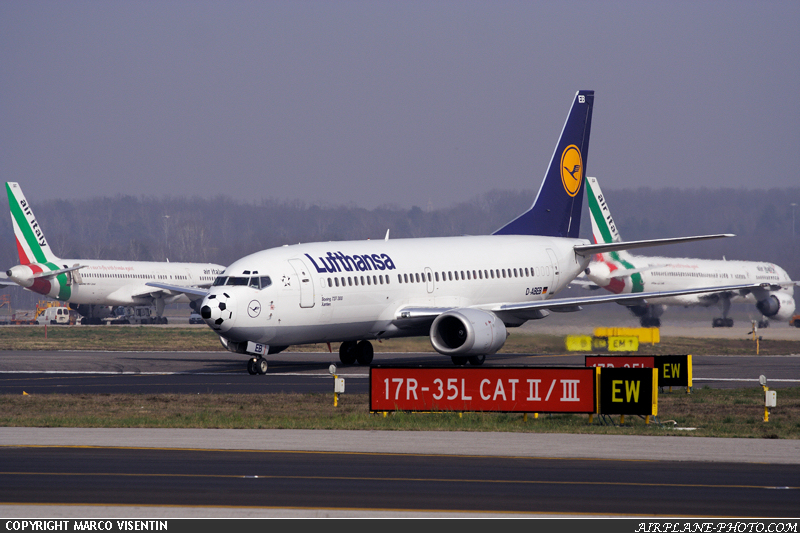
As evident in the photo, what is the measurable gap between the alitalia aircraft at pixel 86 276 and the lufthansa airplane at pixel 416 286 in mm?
34081

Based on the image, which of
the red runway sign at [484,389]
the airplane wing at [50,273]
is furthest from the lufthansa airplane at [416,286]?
the airplane wing at [50,273]

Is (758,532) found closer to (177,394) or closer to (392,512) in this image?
(392,512)

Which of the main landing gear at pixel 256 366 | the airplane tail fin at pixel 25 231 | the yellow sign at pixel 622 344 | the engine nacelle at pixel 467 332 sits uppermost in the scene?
the airplane tail fin at pixel 25 231

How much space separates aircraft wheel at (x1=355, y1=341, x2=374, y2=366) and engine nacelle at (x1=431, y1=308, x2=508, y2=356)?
13.8ft

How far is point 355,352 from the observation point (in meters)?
36.5

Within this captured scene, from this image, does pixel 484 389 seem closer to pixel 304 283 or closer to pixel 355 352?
A: pixel 304 283

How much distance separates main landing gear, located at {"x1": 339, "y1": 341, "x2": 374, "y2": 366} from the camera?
1430 inches

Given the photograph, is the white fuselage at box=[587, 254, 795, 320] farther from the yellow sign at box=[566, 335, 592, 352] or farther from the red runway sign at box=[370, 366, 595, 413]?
the red runway sign at box=[370, 366, 595, 413]

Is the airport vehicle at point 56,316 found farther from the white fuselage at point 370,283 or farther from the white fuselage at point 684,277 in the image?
the white fuselage at point 370,283

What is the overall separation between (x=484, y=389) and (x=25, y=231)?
196 ft

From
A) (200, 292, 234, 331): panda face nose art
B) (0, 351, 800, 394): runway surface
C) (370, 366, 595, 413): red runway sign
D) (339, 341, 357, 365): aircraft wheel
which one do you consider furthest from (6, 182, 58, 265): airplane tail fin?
(370, 366, 595, 413): red runway sign

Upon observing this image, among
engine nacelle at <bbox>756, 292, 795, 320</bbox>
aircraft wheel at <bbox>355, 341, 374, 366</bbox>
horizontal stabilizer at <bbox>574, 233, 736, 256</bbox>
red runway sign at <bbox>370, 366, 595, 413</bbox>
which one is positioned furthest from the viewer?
engine nacelle at <bbox>756, 292, 795, 320</bbox>

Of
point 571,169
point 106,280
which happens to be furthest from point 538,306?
point 106,280

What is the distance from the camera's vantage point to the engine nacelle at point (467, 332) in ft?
105
